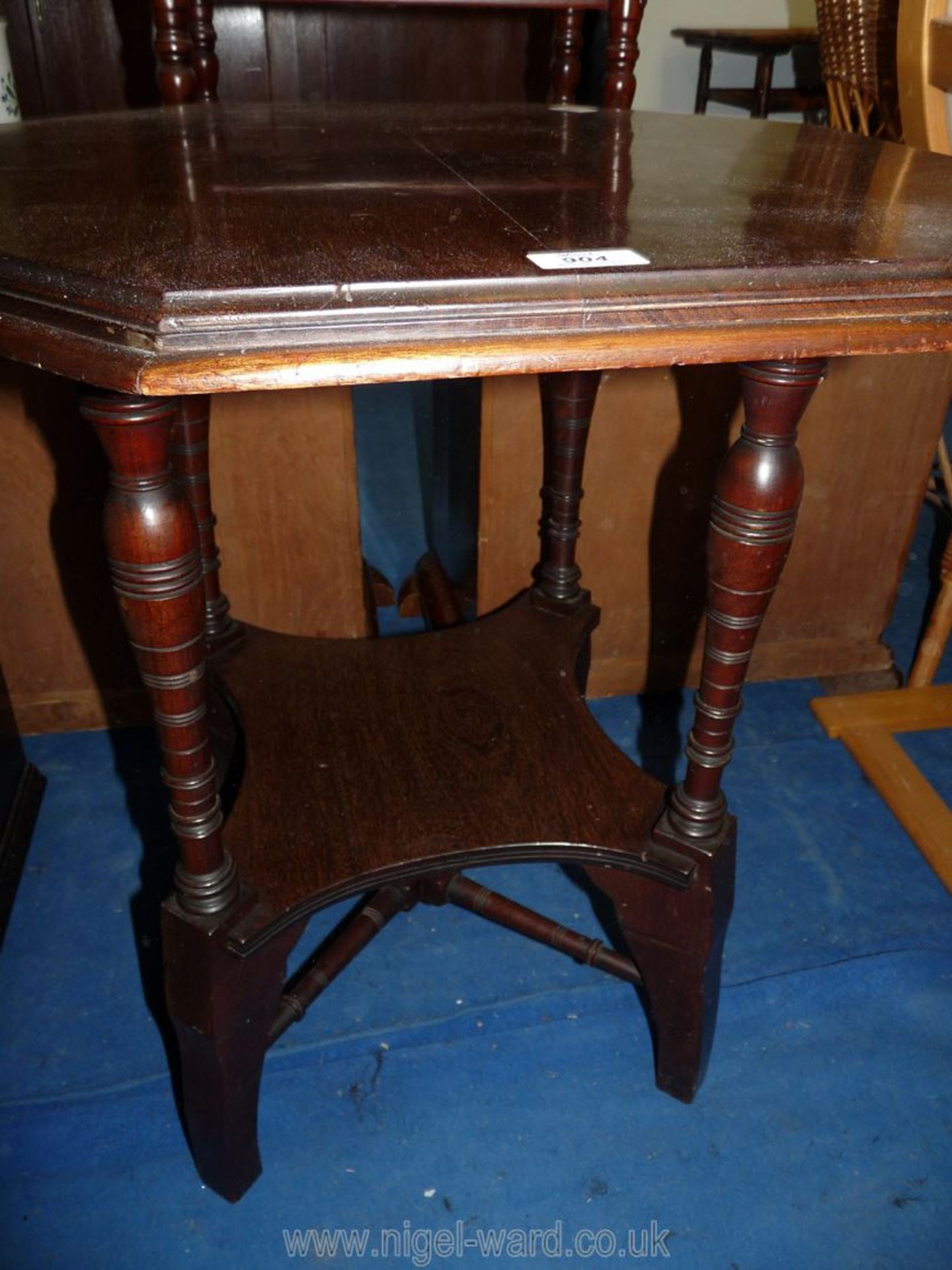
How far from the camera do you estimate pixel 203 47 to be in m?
1.34

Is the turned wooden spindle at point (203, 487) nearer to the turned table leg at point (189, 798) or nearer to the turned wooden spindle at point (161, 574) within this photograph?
the turned table leg at point (189, 798)

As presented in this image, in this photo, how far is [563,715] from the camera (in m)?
1.11

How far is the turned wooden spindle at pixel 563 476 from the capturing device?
3.79 feet

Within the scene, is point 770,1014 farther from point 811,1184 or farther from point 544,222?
point 544,222

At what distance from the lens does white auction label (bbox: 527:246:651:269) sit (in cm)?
57

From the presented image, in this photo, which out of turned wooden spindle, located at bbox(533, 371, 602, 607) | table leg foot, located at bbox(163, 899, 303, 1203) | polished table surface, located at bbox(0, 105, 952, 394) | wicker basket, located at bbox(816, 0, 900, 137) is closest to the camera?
polished table surface, located at bbox(0, 105, 952, 394)

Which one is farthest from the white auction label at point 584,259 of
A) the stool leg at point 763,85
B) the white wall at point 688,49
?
the white wall at point 688,49

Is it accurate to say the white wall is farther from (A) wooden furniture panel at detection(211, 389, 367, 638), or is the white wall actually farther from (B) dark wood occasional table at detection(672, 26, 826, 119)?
(A) wooden furniture panel at detection(211, 389, 367, 638)

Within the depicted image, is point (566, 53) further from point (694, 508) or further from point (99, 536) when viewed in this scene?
point (99, 536)

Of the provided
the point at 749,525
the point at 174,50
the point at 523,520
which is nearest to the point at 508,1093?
the point at 749,525

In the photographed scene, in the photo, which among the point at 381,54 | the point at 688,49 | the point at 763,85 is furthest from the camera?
the point at 688,49

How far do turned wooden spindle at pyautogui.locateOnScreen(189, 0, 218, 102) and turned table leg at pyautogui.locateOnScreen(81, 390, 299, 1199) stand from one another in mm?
610

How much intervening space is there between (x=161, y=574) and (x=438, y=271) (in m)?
0.26

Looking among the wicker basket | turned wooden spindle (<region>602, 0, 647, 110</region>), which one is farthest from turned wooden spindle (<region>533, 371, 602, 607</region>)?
the wicker basket
